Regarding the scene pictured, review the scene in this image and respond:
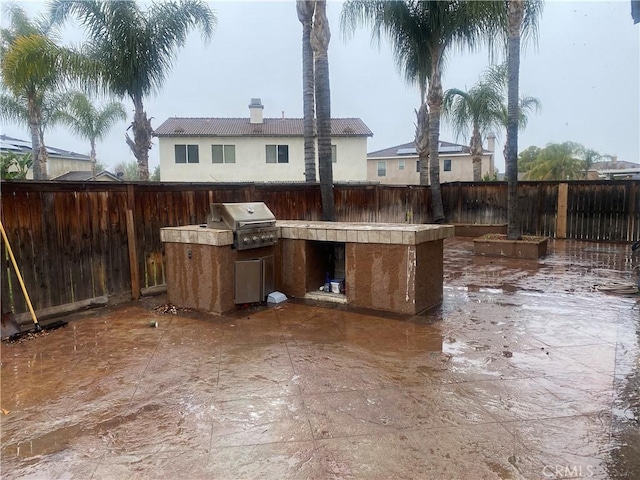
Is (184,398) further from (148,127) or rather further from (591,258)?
(148,127)

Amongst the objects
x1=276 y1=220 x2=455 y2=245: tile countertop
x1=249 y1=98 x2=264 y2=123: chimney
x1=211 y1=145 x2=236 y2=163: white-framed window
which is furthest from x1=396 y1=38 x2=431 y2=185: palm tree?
x1=249 y1=98 x2=264 y2=123: chimney

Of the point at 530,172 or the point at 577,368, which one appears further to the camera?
the point at 530,172

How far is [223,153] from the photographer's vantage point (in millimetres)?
25484

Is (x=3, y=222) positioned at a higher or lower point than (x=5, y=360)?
higher

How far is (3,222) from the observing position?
15.9 feet

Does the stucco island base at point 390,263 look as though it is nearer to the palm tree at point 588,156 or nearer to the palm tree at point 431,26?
the palm tree at point 431,26

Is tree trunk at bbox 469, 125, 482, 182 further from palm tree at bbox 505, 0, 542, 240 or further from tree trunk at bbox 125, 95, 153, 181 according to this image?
tree trunk at bbox 125, 95, 153, 181

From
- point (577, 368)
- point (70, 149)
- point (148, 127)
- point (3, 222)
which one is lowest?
point (577, 368)

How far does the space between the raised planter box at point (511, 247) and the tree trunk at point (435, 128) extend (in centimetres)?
412

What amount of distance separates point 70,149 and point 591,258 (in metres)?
38.7

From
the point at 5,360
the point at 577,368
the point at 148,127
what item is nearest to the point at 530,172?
the point at 148,127

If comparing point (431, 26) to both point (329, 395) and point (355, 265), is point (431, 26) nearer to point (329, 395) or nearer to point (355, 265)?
point (355, 265)

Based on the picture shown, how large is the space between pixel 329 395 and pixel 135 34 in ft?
37.5

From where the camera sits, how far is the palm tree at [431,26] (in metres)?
12.1
